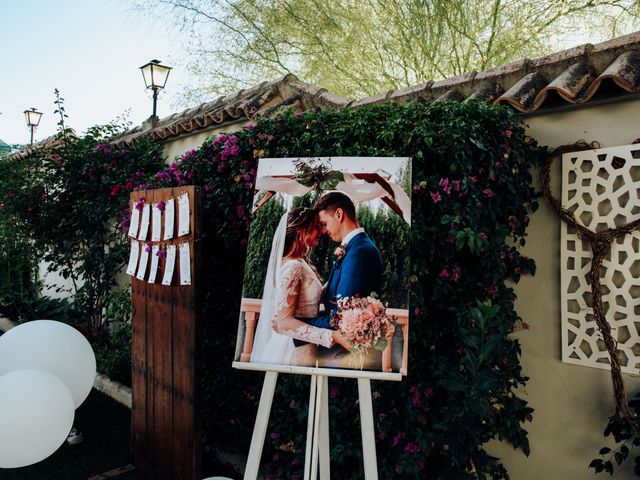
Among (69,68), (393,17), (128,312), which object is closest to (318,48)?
(393,17)

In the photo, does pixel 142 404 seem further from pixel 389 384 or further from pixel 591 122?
pixel 591 122

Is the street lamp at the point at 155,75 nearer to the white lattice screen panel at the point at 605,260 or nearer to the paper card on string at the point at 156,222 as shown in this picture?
the paper card on string at the point at 156,222

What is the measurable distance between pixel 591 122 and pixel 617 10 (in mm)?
8000

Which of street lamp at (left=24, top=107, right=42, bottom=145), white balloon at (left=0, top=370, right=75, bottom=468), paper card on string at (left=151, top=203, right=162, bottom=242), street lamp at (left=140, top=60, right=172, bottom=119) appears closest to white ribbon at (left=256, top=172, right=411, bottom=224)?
paper card on string at (left=151, top=203, right=162, bottom=242)

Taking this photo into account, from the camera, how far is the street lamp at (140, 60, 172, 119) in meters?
7.89

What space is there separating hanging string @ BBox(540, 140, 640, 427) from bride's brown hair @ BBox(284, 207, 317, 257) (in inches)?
59.7

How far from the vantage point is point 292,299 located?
2.37 metres

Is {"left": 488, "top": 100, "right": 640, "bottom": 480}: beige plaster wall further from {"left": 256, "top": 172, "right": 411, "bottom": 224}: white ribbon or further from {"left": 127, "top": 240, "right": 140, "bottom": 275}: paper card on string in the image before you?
{"left": 127, "top": 240, "right": 140, "bottom": 275}: paper card on string

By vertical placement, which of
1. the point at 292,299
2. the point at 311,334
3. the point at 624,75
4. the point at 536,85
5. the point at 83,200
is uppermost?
the point at 536,85

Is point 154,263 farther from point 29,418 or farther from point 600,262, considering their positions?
point 600,262

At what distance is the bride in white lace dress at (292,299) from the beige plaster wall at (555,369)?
1.47 meters

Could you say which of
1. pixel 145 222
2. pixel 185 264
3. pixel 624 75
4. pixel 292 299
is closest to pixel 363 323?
pixel 292 299

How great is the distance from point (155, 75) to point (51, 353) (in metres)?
5.71

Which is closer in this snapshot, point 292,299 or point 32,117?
point 292,299
